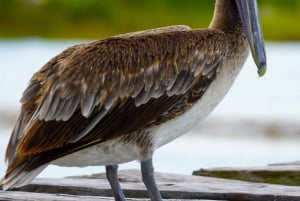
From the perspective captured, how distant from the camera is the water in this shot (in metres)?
12.9

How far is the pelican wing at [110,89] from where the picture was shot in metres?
6.71

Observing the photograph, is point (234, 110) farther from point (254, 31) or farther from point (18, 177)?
point (18, 177)

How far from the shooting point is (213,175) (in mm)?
8016

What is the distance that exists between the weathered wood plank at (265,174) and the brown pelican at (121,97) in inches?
34.7

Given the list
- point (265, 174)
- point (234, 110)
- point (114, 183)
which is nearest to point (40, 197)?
point (114, 183)

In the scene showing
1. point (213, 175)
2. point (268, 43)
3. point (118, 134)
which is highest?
point (118, 134)

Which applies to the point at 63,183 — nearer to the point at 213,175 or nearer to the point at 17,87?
the point at 213,175

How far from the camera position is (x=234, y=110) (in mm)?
20078

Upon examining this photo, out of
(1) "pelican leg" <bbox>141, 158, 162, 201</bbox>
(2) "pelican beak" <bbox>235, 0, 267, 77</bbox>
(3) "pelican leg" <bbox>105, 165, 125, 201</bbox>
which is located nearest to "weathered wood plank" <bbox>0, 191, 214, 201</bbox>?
(3) "pelican leg" <bbox>105, 165, 125, 201</bbox>

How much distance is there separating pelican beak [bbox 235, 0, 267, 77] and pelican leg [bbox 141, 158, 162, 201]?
26.0 inches

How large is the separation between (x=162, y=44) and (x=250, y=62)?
62.9 feet

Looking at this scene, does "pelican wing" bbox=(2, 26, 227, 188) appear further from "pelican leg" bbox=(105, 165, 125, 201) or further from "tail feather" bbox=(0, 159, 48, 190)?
"pelican leg" bbox=(105, 165, 125, 201)

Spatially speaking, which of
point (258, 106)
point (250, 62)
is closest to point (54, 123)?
point (258, 106)

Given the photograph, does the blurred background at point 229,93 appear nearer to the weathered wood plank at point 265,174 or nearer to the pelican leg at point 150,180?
the weathered wood plank at point 265,174
